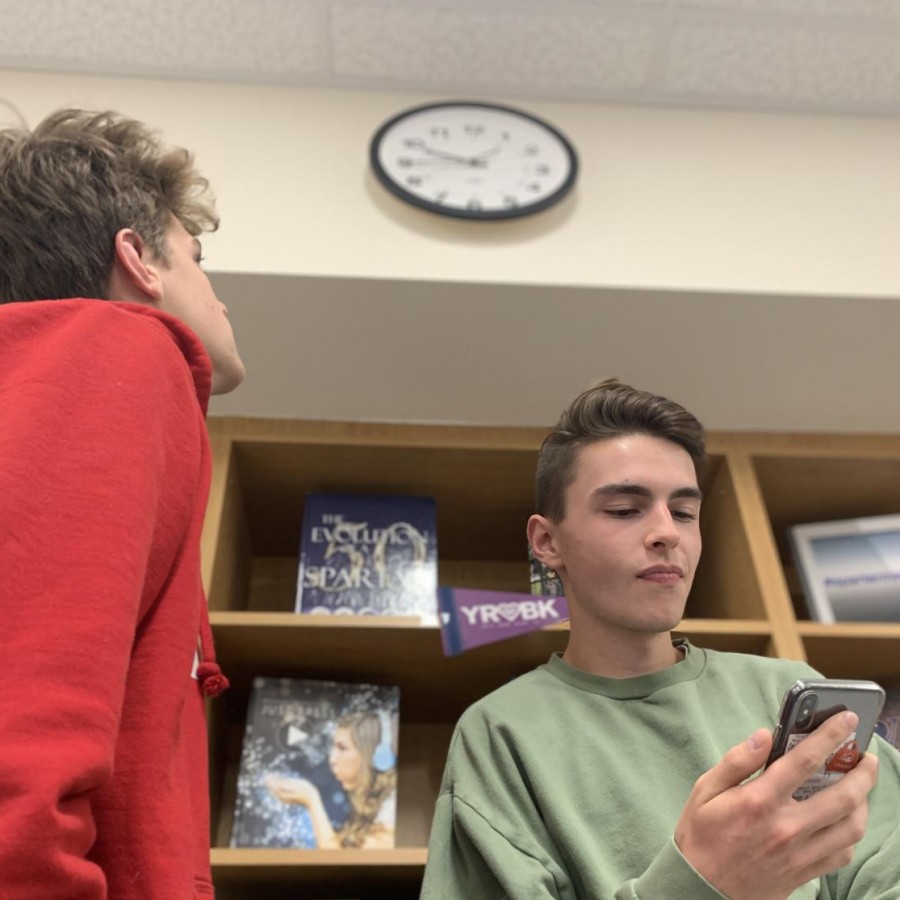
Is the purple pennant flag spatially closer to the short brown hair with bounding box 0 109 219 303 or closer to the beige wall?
the beige wall

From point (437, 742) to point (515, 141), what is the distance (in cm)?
121

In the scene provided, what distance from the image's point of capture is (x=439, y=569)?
6.42ft

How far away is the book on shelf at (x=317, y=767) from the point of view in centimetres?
140

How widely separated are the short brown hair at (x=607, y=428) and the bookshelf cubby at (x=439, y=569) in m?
0.47

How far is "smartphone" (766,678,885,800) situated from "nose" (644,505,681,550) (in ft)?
0.94

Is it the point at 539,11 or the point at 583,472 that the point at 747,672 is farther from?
the point at 539,11

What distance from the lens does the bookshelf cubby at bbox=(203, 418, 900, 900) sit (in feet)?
4.87

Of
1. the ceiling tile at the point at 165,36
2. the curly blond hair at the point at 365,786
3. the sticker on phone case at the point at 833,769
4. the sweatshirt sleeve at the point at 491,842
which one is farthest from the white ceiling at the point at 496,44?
the sticker on phone case at the point at 833,769

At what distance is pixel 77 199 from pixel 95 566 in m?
0.52

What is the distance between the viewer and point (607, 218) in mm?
1717

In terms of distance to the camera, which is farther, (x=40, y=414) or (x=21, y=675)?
(x=40, y=414)

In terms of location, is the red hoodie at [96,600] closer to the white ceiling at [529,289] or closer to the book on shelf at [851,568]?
the white ceiling at [529,289]

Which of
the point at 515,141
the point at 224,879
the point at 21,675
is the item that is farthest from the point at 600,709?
the point at 515,141

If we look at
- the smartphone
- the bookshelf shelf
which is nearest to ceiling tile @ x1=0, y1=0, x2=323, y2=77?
the bookshelf shelf
